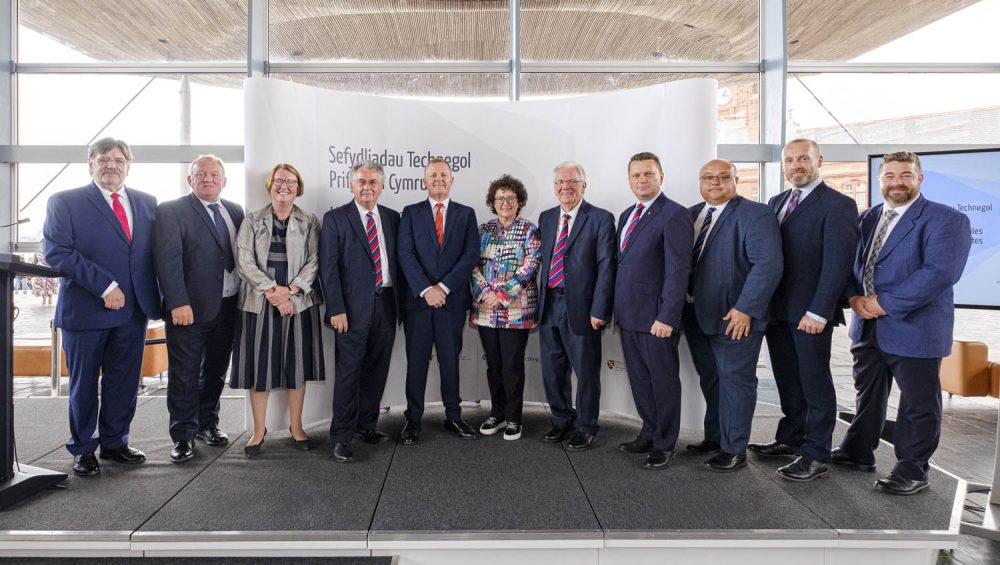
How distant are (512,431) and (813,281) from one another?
182 centimetres

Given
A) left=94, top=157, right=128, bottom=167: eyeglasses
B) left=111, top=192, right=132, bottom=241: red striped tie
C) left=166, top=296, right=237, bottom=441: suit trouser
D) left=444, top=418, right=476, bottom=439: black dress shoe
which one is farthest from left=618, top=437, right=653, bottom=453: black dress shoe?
left=94, top=157, right=128, bottom=167: eyeglasses

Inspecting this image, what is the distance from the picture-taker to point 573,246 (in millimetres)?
2912

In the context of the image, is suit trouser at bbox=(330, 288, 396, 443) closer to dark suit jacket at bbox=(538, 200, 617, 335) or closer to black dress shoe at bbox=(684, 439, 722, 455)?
dark suit jacket at bbox=(538, 200, 617, 335)

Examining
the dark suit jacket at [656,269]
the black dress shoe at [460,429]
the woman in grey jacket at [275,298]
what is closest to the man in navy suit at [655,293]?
the dark suit jacket at [656,269]

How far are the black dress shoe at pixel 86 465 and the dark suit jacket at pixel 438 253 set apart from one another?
1717 millimetres

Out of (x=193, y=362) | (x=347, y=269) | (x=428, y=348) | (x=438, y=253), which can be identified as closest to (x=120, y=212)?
(x=193, y=362)

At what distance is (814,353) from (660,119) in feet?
5.39

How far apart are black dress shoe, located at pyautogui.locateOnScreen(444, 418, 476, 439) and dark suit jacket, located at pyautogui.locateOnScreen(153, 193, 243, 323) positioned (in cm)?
149

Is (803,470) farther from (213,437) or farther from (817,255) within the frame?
(213,437)

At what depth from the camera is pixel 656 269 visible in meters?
2.71

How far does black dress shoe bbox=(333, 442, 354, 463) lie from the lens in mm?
2752

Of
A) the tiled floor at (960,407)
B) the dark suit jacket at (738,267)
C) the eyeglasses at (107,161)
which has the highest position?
the eyeglasses at (107,161)

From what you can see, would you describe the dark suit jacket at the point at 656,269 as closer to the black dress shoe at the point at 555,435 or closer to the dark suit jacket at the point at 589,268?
the dark suit jacket at the point at 589,268

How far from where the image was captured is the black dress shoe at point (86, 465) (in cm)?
255
